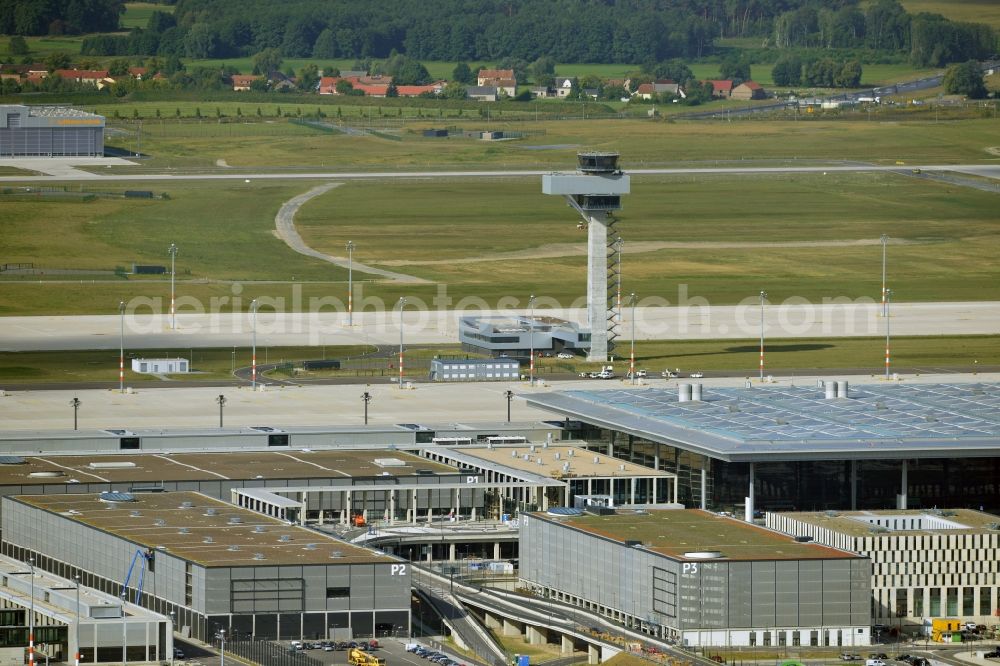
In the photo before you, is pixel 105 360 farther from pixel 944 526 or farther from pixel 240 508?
pixel 944 526

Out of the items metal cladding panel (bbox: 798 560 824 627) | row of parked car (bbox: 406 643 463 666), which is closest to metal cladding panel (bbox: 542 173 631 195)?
metal cladding panel (bbox: 798 560 824 627)

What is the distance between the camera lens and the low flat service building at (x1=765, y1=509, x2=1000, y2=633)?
93.1 meters

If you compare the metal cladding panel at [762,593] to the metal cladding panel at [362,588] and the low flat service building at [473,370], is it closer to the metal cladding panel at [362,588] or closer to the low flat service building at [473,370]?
the metal cladding panel at [362,588]

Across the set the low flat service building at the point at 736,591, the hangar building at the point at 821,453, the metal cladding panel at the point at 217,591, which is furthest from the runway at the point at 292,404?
the metal cladding panel at the point at 217,591

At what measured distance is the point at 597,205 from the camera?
6590 inches

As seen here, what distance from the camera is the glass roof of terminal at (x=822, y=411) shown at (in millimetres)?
109125

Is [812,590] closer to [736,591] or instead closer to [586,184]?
[736,591]

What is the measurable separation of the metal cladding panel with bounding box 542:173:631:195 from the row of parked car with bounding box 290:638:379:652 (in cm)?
8064

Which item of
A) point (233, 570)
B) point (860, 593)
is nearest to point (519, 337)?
point (860, 593)

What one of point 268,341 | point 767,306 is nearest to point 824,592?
point 268,341

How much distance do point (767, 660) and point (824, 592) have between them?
4.37m

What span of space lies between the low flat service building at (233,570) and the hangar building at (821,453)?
21866 millimetres

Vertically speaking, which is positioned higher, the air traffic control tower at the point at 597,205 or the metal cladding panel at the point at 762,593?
the air traffic control tower at the point at 597,205

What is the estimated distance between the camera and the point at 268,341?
172m
